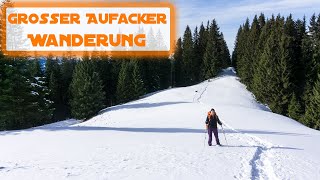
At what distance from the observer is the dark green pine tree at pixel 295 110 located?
175 feet

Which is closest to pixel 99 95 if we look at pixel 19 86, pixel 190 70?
pixel 19 86

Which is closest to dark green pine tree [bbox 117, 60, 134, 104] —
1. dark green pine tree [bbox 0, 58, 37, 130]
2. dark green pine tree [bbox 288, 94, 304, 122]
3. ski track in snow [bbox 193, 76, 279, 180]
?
dark green pine tree [bbox 0, 58, 37, 130]

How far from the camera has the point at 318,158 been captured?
1820 centimetres

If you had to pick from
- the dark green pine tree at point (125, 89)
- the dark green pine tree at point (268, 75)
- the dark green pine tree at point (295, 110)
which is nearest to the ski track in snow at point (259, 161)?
the dark green pine tree at point (295, 110)

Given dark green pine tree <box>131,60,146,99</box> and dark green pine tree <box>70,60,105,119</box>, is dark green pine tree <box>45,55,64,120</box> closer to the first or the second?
dark green pine tree <box>131,60,146,99</box>

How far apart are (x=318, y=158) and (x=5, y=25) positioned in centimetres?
3317

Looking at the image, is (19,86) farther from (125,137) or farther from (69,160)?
(69,160)

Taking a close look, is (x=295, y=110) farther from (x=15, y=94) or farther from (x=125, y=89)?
(x=15, y=94)

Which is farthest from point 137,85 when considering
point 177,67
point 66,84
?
point 177,67

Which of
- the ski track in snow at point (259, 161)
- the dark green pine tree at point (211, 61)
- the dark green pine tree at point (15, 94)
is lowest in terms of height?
the ski track in snow at point (259, 161)

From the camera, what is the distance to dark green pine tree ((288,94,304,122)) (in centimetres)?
5341

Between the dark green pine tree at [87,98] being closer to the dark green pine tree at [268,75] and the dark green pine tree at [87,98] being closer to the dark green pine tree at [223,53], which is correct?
the dark green pine tree at [268,75]

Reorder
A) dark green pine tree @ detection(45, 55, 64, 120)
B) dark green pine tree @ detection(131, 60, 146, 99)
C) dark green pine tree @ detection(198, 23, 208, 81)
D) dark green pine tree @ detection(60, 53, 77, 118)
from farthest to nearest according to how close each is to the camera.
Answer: dark green pine tree @ detection(198, 23, 208, 81) < dark green pine tree @ detection(60, 53, 77, 118) < dark green pine tree @ detection(45, 55, 64, 120) < dark green pine tree @ detection(131, 60, 146, 99)

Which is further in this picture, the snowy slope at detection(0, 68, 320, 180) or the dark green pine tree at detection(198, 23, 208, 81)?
the dark green pine tree at detection(198, 23, 208, 81)
